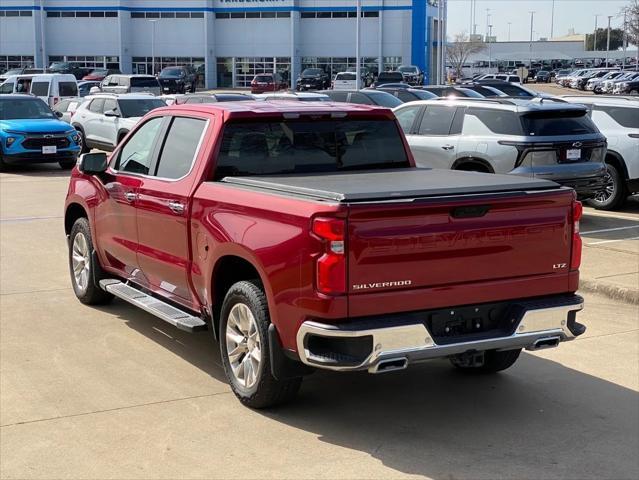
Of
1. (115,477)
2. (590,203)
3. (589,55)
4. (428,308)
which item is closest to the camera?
(115,477)

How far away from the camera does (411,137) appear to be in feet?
46.2

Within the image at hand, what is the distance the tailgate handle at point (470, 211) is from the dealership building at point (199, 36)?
79855 mm

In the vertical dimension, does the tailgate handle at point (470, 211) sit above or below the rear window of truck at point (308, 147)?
below

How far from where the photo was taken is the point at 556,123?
12812 mm

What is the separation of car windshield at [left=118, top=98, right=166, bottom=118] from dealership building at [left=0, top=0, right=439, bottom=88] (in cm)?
6174

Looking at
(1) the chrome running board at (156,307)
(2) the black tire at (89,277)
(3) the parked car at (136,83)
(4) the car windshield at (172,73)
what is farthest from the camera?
Result: (4) the car windshield at (172,73)

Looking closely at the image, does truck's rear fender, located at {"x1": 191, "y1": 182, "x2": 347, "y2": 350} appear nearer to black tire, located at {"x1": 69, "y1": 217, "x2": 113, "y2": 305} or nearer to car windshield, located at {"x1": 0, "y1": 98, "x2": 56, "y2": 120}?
black tire, located at {"x1": 69, "y1": 217, "x2": 113, "y2": 305}

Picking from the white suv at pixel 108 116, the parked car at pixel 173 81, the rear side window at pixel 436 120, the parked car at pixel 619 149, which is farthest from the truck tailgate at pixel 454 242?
the parked car at pixel 173 81

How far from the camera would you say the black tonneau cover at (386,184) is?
16.6 ft

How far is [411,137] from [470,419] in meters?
8.89

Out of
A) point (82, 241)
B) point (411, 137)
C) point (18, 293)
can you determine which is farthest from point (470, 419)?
point (411, 137)

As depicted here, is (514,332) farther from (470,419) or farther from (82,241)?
(82,241)

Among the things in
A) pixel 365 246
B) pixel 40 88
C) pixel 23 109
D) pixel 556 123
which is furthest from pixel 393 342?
pixel 40 88

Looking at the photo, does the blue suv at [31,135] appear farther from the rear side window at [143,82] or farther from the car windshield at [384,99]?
the rear side window at [143,82]
